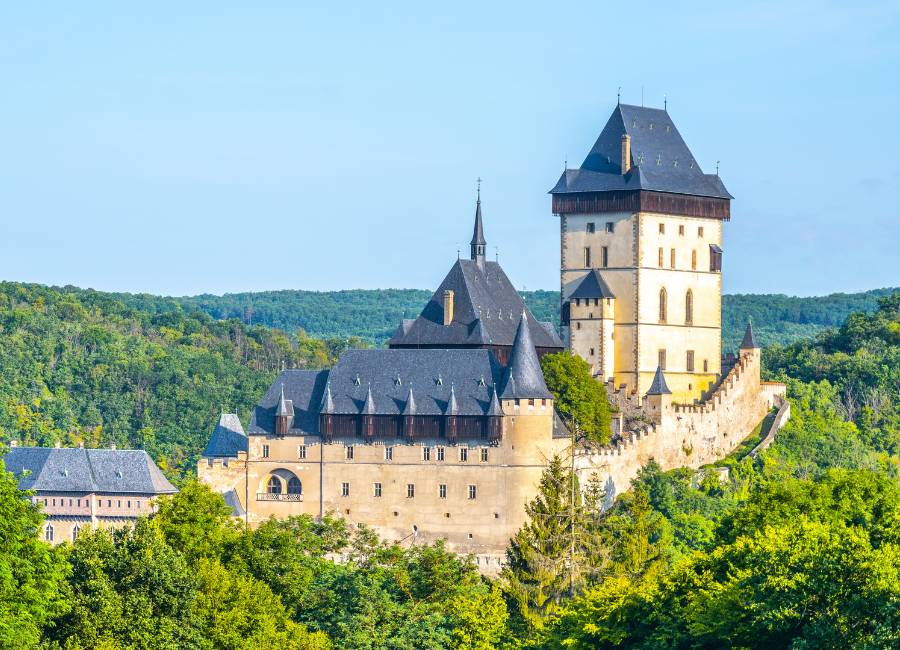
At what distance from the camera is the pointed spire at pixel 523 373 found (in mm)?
78750

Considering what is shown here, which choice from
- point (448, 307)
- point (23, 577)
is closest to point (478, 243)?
point (448, 307)

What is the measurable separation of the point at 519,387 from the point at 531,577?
36.9 feet

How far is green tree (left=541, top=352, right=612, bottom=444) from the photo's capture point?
83000 millimetres

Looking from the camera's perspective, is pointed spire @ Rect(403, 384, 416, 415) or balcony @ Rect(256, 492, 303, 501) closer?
pointed spire @ Rect(403, 384, 416, 415)

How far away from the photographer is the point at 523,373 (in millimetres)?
78938

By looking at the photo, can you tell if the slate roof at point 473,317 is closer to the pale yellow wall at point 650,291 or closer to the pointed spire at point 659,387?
the pale yellow wall at point 650,291

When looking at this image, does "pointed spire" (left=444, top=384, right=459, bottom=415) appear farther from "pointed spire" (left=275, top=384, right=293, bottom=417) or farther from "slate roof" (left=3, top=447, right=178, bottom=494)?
"slate roof" (left=3, top=447, right=178, bottom=494)

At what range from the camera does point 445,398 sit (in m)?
79.6

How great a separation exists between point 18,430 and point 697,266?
133 ft

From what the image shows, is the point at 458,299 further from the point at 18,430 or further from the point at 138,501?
the point at 18,430

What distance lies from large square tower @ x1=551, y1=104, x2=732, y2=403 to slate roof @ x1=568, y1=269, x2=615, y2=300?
0.04m

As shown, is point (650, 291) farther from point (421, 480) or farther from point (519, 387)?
point (421, 480)

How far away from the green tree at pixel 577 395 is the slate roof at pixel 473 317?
70.4 inches

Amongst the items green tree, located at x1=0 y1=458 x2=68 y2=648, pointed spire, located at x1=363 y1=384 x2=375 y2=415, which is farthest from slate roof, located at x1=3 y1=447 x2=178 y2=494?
green tree, located at x1=0 y1=458 x2=68 y2=648
